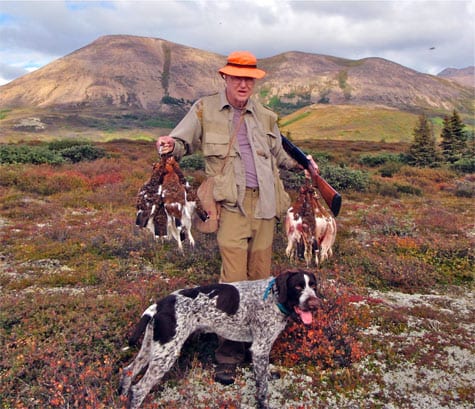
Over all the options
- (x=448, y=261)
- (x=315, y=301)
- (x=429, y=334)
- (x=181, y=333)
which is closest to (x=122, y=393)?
(x=181, y=333)

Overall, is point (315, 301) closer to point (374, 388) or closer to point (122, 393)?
point (374, 388)

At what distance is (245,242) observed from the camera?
4.10 meters

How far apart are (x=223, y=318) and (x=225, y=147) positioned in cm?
182

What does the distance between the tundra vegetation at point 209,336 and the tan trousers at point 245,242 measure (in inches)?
41.2

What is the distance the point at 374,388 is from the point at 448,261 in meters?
4.66

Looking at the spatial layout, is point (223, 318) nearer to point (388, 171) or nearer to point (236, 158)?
point (236, 158)

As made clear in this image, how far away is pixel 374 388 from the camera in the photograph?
12.8 feet

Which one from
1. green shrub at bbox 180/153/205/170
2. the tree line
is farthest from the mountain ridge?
green shrub at bbox 180/153/205/170

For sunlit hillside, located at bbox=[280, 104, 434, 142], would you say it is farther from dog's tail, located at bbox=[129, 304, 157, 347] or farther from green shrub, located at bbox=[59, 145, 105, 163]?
dog's tail, located at bbox=[129, 304, 157, 347]

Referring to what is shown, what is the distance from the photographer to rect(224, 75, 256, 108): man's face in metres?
3.80

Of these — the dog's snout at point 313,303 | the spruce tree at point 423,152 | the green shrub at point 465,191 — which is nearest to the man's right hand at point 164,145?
the dog's snout at point 313,303

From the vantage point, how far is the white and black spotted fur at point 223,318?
3480 mm

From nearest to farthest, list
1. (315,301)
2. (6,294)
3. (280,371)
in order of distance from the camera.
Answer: (315,301) → (280,371) → (6,294)

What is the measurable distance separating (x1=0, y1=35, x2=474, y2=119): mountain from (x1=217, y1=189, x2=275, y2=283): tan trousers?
119 meters
